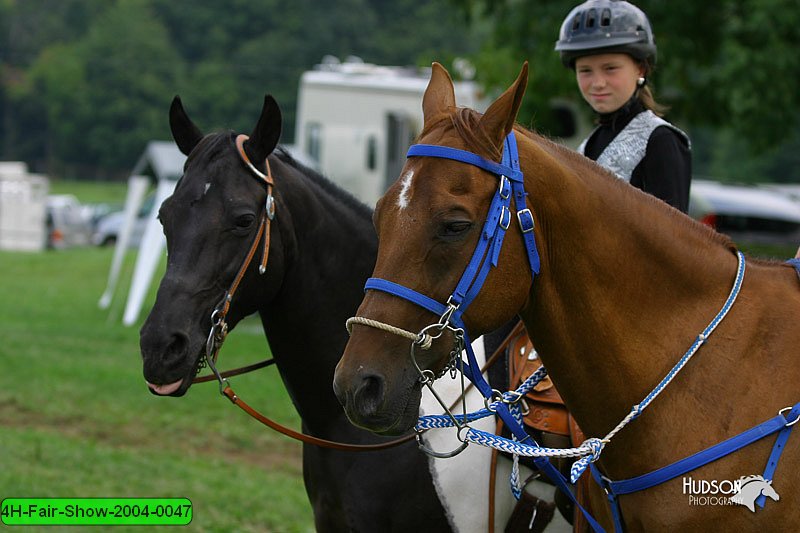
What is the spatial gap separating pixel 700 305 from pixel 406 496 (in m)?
1.35

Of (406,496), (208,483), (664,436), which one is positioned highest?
(664,436)

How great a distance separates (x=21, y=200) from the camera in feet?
108

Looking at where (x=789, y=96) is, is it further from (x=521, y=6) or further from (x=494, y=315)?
(x=494, y=315)

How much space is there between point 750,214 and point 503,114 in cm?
1637

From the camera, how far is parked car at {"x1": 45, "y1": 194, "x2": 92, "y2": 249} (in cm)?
3225

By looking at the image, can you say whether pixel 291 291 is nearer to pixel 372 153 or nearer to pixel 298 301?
pixel 298 301

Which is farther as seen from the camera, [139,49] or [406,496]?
[139,49]

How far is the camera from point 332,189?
4.04 metres

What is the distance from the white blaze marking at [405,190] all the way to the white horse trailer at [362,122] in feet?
46.1

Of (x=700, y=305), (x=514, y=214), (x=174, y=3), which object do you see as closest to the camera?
(x=514, y=214)

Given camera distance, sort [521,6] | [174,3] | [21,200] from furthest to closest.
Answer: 1. [174,3]
2. [21,200]
3. [521,6]

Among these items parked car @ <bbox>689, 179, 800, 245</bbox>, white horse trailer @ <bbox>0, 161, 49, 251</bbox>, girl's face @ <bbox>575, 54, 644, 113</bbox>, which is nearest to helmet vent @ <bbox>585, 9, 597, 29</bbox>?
girl's face @ <bbox>575, 54, 644, 113</bbox>

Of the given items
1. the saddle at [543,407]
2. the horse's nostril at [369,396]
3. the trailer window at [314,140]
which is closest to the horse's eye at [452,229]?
the horse's nostril at [369,396]

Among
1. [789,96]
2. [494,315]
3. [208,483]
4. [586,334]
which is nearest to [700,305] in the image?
[586,334]
